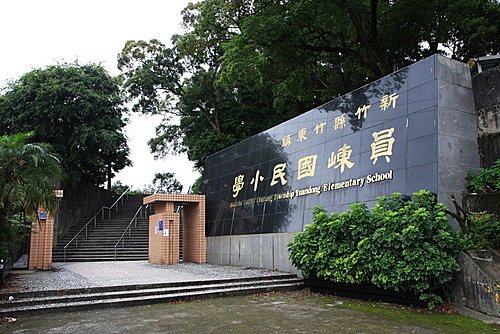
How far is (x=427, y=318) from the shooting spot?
18.7 ft

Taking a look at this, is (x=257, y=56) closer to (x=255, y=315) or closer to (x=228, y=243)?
(x=228, y=243)

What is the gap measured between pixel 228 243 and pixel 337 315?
7292mm

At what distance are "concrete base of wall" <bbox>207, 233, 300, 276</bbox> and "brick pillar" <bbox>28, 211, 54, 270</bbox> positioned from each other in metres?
4.87

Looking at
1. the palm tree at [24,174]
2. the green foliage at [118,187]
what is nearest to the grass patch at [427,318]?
the palm tree at [24,174]

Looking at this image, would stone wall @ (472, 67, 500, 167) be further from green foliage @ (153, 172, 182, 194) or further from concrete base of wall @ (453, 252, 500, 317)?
green foliage @ (153, 172, 182, 194)

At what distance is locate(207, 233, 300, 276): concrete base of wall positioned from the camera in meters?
10.4

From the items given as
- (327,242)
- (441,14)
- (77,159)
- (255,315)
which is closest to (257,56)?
(441,14)

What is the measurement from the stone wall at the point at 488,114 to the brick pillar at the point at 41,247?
10783 mm

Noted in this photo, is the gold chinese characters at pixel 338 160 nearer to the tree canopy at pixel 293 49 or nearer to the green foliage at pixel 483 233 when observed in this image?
the green foliage at pixel 483 233

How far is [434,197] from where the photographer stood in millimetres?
6609

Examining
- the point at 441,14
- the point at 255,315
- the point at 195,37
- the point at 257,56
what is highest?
the point at 195,37

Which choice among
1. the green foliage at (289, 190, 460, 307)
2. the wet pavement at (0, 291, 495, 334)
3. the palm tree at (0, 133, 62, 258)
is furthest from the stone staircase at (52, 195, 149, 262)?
the green foliage at (289, 190, 460, 307)

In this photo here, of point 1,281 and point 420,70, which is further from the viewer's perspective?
point 1,281

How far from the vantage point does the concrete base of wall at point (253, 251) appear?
34.1ft
